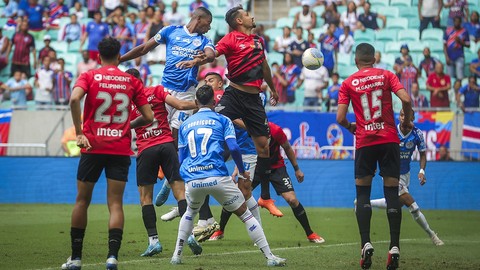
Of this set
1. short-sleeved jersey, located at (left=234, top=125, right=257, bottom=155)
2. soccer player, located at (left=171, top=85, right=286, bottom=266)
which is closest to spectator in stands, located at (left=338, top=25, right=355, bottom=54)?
short-sleeved jersey, located at (left=234, top=125, right=257, bottom=155)

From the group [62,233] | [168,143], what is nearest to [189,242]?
[168,143]

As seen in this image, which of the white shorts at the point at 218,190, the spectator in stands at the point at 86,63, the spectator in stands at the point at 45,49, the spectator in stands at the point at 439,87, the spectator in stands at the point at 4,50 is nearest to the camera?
the white shorts at the point at 218,190

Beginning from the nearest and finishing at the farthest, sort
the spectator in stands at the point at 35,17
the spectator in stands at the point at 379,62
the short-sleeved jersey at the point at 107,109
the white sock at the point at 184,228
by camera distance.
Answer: the short-sleeved jersey at the point at 107,109 → the white sock at the point at 184,228 → the spectator in stands at the point at 379,62 → the spectator in stands at the point at 35,17

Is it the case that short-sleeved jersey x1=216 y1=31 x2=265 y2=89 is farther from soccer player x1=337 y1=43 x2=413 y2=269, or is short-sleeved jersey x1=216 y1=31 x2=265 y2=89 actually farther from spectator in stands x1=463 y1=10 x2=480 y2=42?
spectator in stands x1=463 y1=10 x2=480 y2=42

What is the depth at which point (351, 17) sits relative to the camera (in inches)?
1061

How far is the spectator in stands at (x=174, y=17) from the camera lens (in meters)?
27.1

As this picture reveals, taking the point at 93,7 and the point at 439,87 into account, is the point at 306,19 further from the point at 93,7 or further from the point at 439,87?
the point at 93,7

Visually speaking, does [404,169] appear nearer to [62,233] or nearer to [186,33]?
[186,33]

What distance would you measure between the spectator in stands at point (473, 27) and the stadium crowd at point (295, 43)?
0.10 feet

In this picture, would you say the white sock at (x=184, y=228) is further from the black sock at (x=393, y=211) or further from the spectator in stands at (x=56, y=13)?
Answer: the spectator in stands at (x=56, y=13)

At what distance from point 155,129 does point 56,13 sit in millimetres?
17732

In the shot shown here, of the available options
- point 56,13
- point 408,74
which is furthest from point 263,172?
point 56,13

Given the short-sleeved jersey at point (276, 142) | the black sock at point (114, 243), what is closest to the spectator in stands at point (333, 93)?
the short-sleeved jersey at point (276, 142)

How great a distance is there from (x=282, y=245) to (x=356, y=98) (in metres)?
3.16
